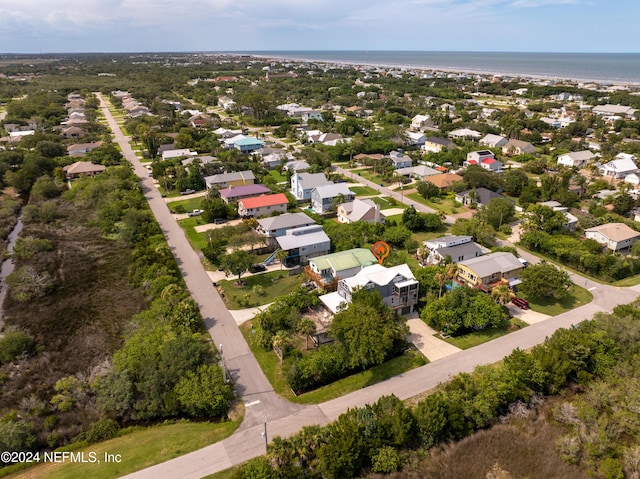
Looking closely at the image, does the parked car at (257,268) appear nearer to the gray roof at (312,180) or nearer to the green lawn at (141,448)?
the green lawn at (141,448)

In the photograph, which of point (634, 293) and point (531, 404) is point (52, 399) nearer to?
point (531, 404)

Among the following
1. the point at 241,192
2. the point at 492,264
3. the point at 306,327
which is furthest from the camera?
the point at 241,192

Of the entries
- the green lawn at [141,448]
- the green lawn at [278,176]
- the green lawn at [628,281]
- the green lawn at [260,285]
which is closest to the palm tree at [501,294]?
the green lawn at [628,281]

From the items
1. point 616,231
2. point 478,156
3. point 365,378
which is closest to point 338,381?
point 365,378

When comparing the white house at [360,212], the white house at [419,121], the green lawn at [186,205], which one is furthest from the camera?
the white house at [419,121]

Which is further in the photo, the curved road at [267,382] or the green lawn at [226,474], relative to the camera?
the curved road at [267,382]

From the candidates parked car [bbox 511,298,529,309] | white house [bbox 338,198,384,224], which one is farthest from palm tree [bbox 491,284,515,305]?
white house [bbox 338,198,384,224]

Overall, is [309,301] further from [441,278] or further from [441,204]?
[441,204]
